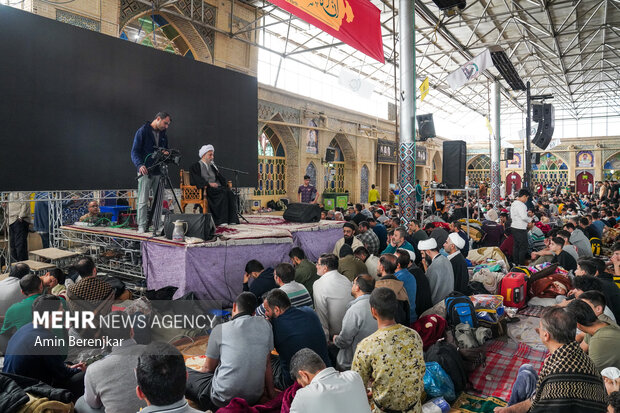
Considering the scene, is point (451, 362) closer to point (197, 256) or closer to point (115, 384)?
point (115, 384)

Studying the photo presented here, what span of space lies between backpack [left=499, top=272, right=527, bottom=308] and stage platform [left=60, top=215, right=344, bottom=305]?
2.52m

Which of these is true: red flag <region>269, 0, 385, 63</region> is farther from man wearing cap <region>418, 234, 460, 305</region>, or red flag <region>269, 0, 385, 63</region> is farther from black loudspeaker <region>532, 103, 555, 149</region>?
black loudspeaker <region>532, 103, 555, 149</region>

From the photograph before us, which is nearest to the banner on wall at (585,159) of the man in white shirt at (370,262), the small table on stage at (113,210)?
the man in white shirt at (370,262)

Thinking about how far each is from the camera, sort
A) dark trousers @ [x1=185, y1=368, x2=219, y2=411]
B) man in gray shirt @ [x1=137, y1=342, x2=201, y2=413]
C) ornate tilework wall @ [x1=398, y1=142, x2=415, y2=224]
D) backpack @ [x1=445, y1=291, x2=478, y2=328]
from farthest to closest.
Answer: ornate tilework wall @ [x1=398, y1=142, x2=415, y2=224]
backpack @ [x1=445, y1=291, x2=478, y2=328]
dark trousers @ [x1=185, y1=368, x2=219, y2=411]
man in gray shirt @ [x1=137, y1=342, x2=201, y2=413]

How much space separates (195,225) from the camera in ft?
14.4

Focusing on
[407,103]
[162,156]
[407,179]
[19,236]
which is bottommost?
[19,236]

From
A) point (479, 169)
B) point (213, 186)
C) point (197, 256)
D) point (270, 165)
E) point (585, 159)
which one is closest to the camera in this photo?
point (197, 256)

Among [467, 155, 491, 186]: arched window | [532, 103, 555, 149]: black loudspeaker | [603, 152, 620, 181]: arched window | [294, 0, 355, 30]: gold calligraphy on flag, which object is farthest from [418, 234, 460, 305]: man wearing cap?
[603, 152, 620, 181]: arched window

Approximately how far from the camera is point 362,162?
51.9ft

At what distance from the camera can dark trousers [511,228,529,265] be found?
6555mm

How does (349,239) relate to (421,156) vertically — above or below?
below

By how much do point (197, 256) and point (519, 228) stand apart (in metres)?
5.01

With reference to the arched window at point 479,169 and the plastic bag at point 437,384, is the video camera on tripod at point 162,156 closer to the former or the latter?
the plastic bag at point 437,384

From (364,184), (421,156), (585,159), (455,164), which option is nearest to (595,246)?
(455,164)
